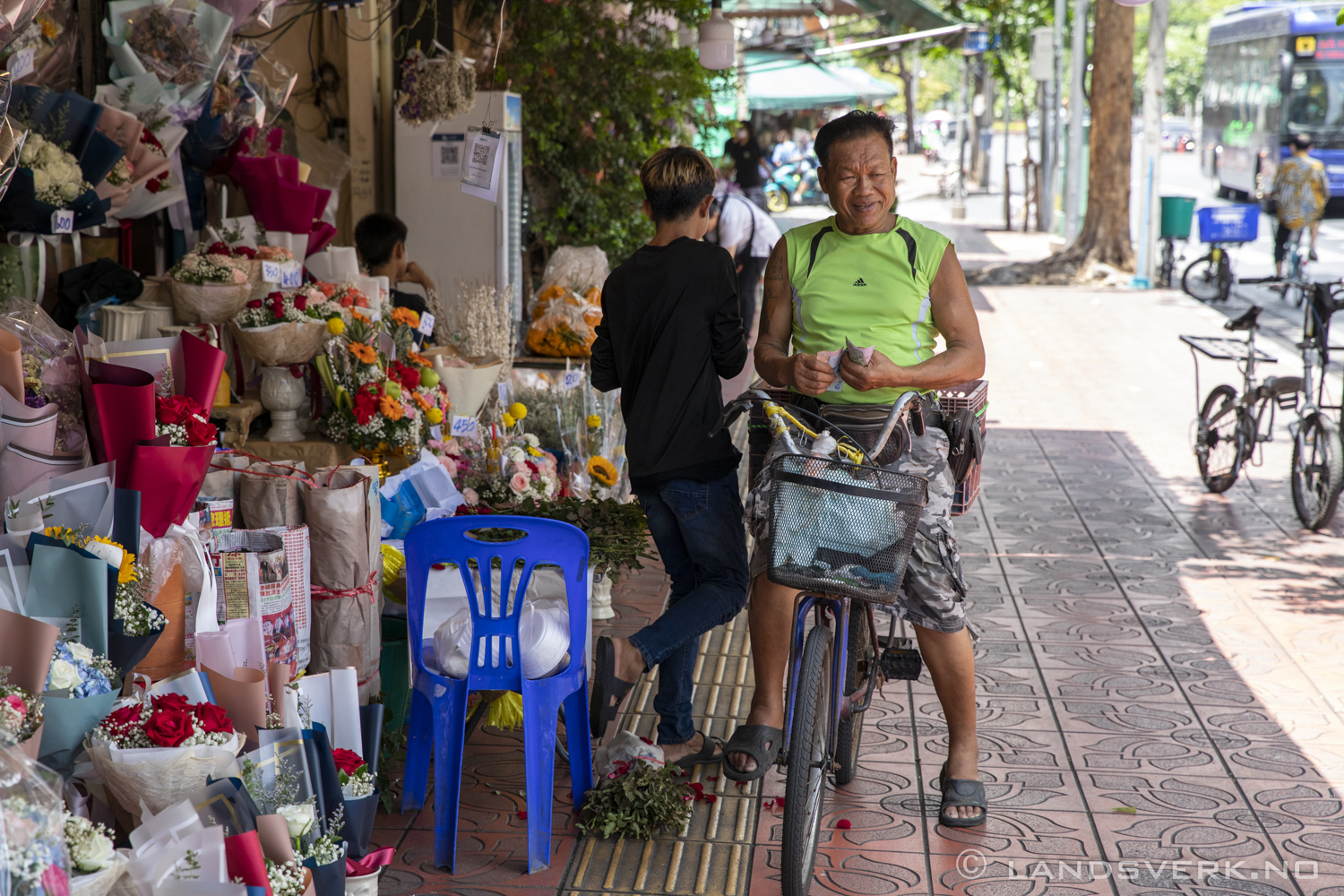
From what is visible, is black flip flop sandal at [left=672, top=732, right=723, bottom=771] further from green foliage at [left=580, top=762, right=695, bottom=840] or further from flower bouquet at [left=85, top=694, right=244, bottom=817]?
flower bouquet at [left=85, top=694, right=244, bottom=817]

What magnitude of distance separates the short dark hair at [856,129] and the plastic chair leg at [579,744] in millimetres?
1581

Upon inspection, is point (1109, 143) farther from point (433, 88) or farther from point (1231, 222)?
point (433, 88)

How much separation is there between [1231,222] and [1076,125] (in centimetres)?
525

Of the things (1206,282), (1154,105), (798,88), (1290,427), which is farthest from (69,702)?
(798,88)

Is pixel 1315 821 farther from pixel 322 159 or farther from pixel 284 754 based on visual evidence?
pixel 322 159

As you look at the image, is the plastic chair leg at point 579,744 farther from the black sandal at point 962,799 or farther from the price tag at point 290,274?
the price tag at point 290,274

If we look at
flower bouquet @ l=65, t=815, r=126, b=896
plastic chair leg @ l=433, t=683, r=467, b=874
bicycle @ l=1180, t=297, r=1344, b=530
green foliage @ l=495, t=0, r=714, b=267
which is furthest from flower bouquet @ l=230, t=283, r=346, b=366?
bicycle @ l=1180, t=297, r=1344, b=530

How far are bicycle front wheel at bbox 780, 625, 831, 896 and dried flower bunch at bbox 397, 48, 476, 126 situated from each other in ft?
15.4

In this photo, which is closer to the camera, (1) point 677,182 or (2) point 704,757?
(1) point 677,182

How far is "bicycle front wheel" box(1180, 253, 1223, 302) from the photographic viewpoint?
15.9 meters

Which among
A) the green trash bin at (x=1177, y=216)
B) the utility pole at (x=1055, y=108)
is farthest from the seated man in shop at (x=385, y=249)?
the utility pole at (x=1055, y=108)

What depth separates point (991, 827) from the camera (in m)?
3.47

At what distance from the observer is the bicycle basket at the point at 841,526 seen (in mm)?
2791

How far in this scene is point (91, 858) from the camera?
81.7 inches
